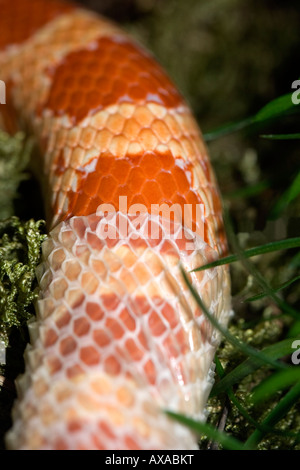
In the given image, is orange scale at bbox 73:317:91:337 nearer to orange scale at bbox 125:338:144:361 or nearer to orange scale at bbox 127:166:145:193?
orange scale at bbox 125:338:144:361

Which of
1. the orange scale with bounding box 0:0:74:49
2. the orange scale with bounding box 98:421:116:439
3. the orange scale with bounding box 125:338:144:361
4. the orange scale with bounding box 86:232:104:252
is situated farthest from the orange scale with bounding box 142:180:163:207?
the orange scale with bounding box 0:0:74:49

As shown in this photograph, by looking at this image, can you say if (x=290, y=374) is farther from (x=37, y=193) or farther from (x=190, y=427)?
(x=37, y=193)

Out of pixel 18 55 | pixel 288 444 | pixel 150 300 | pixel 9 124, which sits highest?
pixel 18 55

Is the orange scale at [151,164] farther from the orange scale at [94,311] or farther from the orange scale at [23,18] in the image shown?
the orange scale at [23,18]

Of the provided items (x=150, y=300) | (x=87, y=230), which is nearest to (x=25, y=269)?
(x=87, y=230)

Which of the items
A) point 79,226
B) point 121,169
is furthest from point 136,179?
point 79,226
